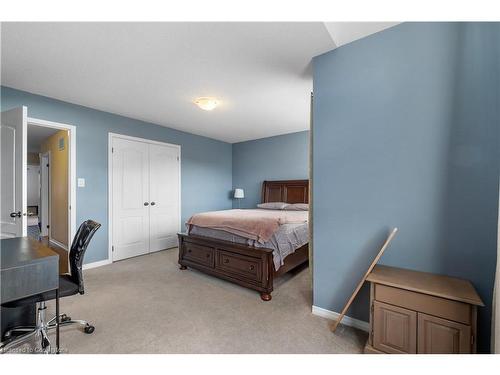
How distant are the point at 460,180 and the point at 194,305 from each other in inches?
95.9

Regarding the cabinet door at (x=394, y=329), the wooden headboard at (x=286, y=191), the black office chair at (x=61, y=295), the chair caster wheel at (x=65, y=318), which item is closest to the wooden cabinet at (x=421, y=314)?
the cabinet door at (x=394, y=329)

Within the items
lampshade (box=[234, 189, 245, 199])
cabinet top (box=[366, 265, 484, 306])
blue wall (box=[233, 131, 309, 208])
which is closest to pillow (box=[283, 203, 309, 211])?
blue wall (box=[233, 131, 309, 208])

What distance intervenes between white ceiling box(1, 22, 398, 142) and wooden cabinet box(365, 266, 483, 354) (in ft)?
6.20

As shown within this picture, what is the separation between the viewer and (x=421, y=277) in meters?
1.50

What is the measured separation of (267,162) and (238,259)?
309 cm

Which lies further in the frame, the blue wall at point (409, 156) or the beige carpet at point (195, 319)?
the beige carpet at point (195, 319)

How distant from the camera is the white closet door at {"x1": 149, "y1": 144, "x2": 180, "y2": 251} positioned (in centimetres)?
418

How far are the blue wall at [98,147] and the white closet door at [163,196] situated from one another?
0.20 metres

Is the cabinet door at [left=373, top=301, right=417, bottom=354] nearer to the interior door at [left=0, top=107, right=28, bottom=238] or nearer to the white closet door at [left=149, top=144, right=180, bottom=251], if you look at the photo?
the interior door at [left=0, top=107, right=28, bottom=238]

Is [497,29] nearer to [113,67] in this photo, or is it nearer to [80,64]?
[113,67]

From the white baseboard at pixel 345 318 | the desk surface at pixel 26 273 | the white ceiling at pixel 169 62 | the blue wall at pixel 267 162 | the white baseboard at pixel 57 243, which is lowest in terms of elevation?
the white baseboard at pixel 345 318

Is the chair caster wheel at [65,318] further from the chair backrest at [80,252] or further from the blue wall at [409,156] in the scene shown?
the blue wall at [409,156]

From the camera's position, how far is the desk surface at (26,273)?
4.04 feet

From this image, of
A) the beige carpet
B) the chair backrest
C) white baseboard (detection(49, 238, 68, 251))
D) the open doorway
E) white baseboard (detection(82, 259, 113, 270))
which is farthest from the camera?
white baseboard (detection(49, 238, 68, 251))
